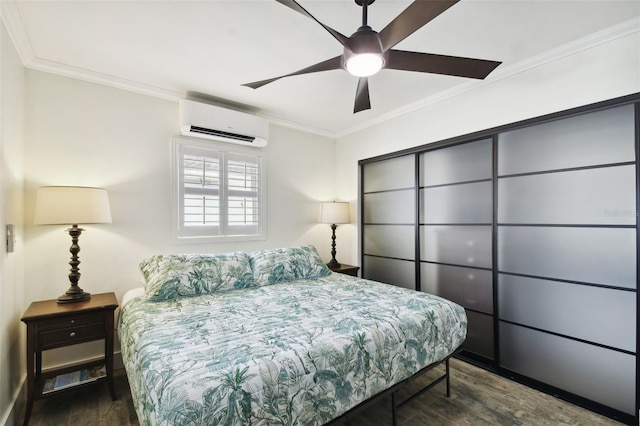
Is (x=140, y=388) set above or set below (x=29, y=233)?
below

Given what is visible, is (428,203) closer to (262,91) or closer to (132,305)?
(262,91)

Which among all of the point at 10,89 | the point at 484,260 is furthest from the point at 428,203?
the point at 10,89

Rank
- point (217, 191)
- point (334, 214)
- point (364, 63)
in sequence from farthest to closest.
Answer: point (334, 214) → point (217, 191) → point (364, 63)

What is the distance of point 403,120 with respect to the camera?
340 cm

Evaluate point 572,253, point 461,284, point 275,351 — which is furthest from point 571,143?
point 275,351

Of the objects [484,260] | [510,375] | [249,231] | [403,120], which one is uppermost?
[403,120]

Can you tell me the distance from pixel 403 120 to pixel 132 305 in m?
3.20

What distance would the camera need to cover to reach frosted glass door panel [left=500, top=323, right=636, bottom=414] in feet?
6.40

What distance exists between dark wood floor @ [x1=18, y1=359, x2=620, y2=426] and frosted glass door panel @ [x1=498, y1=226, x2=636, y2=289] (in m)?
0.93

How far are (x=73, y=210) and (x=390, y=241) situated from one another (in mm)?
3126

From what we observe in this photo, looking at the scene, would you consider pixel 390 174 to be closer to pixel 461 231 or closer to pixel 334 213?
pixel 334 213

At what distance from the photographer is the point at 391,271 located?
365 cm

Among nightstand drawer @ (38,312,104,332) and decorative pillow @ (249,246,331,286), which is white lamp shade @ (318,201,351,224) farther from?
nightstand drawer @ (38,312,104,332)

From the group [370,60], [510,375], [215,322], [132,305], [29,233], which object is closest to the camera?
[370,60]
